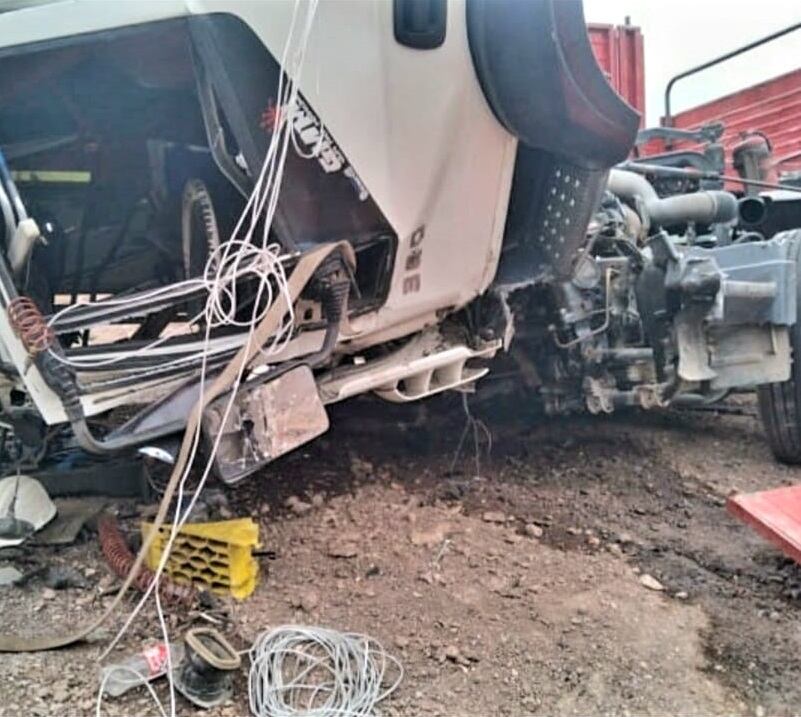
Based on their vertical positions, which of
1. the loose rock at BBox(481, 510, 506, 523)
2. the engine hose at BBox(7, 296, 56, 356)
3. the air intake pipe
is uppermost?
the engine hose at BBox(7, 296, 56, 356)

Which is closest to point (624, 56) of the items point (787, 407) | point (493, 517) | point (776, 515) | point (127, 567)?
point (787, 407)

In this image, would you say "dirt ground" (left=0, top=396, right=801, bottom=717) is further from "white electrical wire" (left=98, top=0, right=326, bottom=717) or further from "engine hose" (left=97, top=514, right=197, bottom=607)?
"white electrical wire" (left=98, top=0, right=326, bottom=717)

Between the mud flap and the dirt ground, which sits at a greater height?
the mud flap

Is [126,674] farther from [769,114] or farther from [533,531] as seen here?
[769,114]

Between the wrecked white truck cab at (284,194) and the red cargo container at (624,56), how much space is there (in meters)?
3.49

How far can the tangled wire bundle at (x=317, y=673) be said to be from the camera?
168cm

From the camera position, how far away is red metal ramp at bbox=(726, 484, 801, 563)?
2.13m

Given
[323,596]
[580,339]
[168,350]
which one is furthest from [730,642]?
[168,350]

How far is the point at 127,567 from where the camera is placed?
7.19 ft

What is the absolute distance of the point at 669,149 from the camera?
5711 millimetres

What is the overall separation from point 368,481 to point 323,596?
33.4 inches

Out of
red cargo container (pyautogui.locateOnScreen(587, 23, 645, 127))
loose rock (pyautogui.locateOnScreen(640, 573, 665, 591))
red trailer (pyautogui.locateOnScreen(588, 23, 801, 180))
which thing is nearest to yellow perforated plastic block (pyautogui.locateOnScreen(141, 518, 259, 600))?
loose rock (pyautogui.locateOnScreen(640, 573, 665, 591))

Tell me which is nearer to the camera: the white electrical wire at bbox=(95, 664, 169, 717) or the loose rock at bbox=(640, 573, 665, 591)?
the white electrical wire at bbox=(95, 664, 169, 717)

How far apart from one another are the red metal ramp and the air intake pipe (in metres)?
1.42
